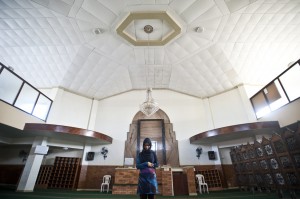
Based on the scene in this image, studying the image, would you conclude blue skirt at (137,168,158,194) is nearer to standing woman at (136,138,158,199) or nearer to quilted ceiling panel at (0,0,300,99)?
standing woman at (136,138,158,199)

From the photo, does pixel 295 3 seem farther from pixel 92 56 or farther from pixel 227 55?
pixel 92 56

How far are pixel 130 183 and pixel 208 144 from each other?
4.55 meters

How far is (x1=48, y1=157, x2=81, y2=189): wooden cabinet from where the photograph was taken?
722 centimetres

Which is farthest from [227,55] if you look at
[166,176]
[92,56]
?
[92,56]

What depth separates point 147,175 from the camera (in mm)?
2240

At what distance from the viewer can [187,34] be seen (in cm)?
591

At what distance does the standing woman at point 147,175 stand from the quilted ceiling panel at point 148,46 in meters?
4.50

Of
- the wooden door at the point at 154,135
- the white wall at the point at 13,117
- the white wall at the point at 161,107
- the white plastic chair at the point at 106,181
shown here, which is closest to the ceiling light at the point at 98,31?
the white wall at the point at 13,117

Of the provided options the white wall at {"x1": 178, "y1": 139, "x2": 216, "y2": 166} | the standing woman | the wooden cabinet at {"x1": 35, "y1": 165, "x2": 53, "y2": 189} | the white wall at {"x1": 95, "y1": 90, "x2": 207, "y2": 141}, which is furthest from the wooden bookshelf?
the wooden cabinet at {"x1": 35, "y1": 165, "x2": 53, "y2": 189}

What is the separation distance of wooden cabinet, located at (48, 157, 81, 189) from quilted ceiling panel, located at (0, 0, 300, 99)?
3618 mm

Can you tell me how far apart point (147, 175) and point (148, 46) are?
5398mm

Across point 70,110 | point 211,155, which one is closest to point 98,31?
point 70,110

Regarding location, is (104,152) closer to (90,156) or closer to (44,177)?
(90,156)

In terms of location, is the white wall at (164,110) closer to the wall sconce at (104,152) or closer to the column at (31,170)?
the wall sconce at (104,152)
